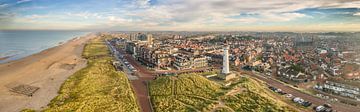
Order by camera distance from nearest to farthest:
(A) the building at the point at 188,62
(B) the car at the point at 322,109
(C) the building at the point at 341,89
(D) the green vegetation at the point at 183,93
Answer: (D) the green vegetation at the point at 183,93 < (B) the car at the point at 322,109 < (C) the building at the point at 341,89 < (A) the building at the point at 188,62

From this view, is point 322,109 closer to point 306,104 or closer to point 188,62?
point 306,104

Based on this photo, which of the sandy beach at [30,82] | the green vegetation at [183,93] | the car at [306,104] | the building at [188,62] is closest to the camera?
the green vegetation at [183,93]

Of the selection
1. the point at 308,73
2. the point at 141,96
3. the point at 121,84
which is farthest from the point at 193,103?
the point at 308,73

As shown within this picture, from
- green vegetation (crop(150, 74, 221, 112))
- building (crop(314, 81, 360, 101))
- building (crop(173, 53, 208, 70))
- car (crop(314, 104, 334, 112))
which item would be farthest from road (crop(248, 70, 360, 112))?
building (crop(173, 53, 208, 70))

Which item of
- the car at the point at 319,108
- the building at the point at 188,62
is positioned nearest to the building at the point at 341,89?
the car at the point at 319,108

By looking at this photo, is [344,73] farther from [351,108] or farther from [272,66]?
[351,108]

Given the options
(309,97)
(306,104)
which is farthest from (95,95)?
(309,97)

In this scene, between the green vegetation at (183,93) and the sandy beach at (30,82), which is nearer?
the green vegetation at (183,93)

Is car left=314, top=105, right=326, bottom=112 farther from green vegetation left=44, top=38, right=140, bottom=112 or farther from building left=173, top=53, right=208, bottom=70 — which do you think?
building left=173, top=53, right=208, bottom=70

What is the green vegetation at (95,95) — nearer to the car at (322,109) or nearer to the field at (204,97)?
the field at (204,97)
